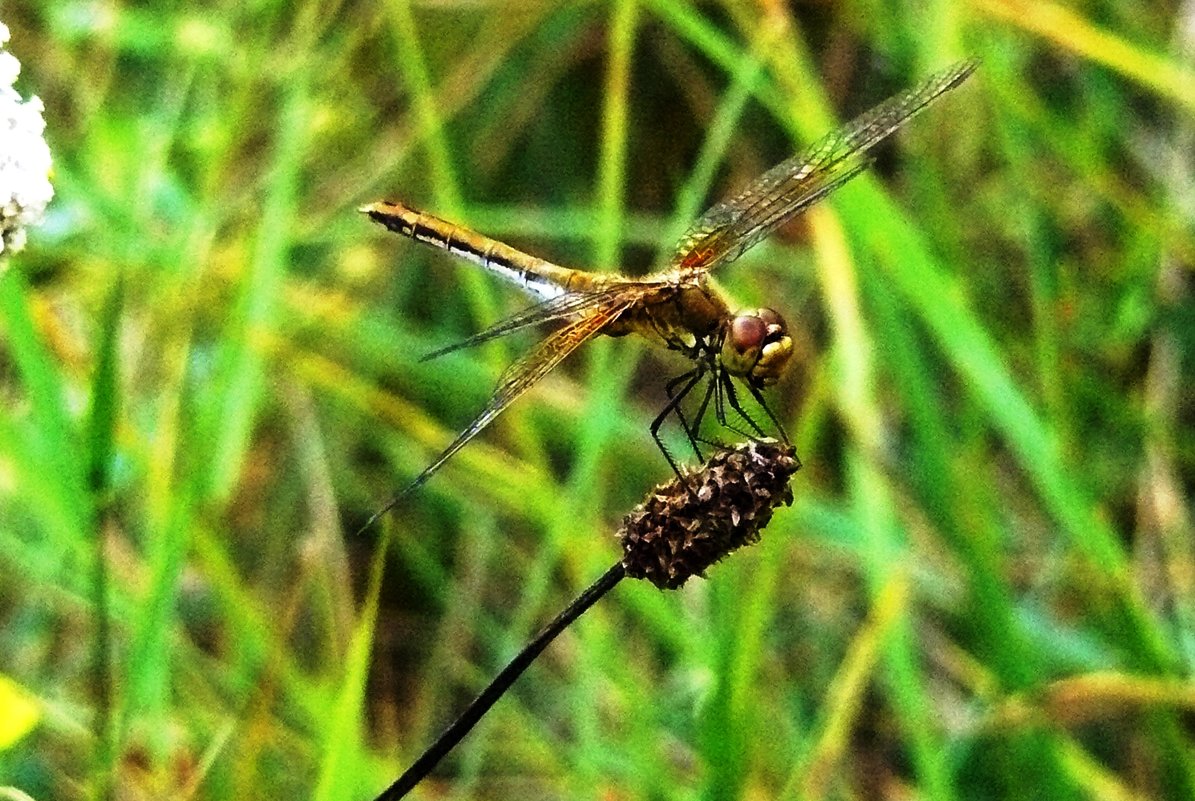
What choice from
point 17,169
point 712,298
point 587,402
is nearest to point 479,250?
point 712,298

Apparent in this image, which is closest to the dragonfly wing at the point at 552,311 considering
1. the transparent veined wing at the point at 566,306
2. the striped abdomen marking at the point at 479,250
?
the transparent veined wing at the point at 566,306

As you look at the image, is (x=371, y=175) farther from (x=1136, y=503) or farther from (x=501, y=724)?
(x=1136, y=503)

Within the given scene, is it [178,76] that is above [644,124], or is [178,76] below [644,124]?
below

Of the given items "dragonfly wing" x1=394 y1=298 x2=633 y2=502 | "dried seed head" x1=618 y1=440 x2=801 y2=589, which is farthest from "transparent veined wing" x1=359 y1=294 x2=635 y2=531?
"dried seed head" x1=618 y1=440 x2=801 y2=589

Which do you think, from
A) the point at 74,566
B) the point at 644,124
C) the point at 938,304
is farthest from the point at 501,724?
the point at 644,124

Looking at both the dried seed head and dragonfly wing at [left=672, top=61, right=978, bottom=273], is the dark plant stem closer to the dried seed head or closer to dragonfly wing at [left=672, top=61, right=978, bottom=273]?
the dried seed head

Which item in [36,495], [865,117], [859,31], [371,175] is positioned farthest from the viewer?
[859,31]

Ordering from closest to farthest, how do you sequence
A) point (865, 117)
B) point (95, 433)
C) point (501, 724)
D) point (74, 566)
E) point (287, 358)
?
1. point (95, 433)
2. point (865, 117)
3. point (74, 566)
4. point (501, 724)
5. point (287, 358)
